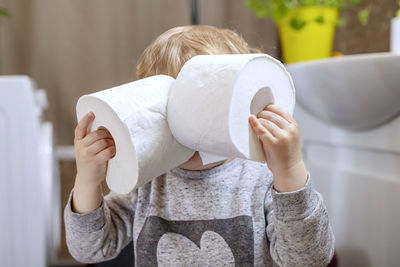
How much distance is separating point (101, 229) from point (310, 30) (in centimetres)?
73

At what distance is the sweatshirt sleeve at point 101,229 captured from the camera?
2.03 ft

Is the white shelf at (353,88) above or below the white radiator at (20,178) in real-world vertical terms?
above

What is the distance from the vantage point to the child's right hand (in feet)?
1.71

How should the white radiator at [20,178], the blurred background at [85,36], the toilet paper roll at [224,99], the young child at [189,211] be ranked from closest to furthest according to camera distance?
1. the toilet paper roll at [224,99]
2. the young child at [189,211]
3. the white radiator at [20,178]
4. the blurred background at [85,36]

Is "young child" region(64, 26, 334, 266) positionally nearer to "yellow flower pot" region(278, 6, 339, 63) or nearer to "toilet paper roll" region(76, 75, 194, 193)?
"toilet paper roll" region(76, 75, 194, 193)

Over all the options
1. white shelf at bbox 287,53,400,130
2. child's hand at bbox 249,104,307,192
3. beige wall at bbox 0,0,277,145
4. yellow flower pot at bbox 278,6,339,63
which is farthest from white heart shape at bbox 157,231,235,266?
beige wall at bbox 0,0,277,145

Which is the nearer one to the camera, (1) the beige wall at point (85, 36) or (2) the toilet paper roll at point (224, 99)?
(2) the toilet paper roll at point (224, 99)

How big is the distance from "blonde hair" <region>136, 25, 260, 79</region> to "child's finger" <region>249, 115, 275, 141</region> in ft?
0.53

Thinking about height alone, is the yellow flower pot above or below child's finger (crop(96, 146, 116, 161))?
above

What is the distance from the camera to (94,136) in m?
0.52

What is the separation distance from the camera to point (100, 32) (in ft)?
4.81

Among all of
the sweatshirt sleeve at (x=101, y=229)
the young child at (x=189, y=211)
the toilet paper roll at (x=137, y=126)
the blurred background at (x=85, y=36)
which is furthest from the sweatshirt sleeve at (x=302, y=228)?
the blurred background at (x=85, y=36)

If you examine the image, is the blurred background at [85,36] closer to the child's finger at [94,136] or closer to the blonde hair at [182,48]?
the blonde hair at [182,48]

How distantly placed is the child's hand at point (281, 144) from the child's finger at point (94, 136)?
0.61 ft
